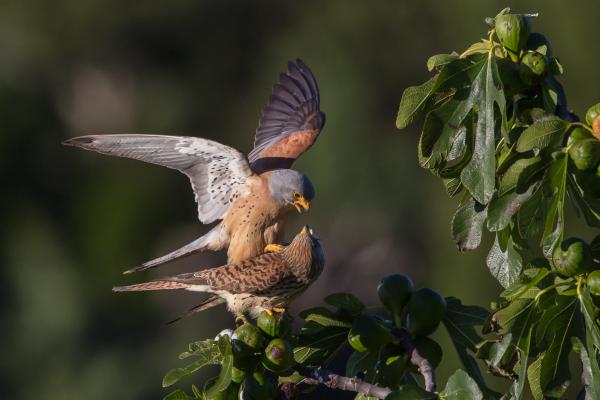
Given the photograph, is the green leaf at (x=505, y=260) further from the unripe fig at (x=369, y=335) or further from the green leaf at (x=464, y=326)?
the unripe fig at (x=369, y=335)

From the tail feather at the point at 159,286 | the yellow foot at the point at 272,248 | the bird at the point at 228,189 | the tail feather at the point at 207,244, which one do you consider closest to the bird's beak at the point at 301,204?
the bird at the point at 228,189

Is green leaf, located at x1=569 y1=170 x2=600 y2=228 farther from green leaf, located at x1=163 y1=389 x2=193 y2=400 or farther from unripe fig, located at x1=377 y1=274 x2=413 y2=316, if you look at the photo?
green leaf, located at x1=163 y1=389 x2=193 y2=400

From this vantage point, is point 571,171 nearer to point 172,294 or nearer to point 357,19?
point 172,294

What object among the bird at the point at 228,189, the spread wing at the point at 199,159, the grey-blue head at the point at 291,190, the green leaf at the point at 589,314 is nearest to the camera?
the green leaf at the point at 589,314

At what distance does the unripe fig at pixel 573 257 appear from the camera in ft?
5.96

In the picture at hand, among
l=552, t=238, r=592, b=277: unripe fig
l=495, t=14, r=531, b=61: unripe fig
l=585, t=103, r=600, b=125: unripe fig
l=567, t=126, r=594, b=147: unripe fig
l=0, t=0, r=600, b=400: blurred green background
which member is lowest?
l=0, t=0, r=600, b=400: blurred green background

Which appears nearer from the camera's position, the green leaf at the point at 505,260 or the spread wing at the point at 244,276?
the green leaf at the point at 505,260

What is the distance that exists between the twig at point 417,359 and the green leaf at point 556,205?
302 millimetres

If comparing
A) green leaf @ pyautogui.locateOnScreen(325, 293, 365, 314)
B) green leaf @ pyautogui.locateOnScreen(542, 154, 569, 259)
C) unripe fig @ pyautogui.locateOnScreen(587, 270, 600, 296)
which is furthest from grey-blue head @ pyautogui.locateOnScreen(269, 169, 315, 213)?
unripe fig @ pyautogui.locateOnScreen(587, 270, 600, 296)

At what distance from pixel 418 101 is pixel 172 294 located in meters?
9.46

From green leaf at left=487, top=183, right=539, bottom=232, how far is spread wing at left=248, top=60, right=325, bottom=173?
222cm

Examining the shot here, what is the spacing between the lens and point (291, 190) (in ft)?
12.2

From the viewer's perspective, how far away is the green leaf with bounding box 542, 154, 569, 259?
1.90 meters

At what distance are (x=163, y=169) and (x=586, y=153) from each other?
9.82 m
